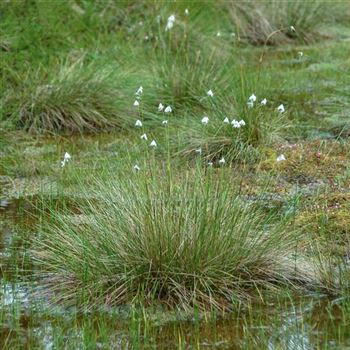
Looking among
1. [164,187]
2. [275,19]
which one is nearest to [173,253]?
[164,187]

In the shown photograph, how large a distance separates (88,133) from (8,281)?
3.95 metres

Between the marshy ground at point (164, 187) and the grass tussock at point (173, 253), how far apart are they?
10mm

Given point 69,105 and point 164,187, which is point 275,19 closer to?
point 69,105

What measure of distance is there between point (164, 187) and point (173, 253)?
533 mm

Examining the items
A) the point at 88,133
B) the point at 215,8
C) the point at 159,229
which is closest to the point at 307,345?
the point at 159,229

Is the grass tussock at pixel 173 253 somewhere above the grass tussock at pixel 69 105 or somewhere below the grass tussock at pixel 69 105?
below

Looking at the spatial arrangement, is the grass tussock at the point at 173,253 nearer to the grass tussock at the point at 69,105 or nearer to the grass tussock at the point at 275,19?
the grass tussock at the point at 69,105

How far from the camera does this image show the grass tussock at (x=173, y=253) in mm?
5090

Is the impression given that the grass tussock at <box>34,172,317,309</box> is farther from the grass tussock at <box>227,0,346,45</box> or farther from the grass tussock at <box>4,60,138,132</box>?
the grass tussock at <box>227,0,346,45</box>

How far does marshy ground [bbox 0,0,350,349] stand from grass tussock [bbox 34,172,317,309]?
1 cm

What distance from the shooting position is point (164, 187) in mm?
5562

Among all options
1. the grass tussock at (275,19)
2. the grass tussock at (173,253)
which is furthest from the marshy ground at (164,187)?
the grass tussock at (275,19)

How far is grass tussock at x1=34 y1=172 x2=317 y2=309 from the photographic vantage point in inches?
200

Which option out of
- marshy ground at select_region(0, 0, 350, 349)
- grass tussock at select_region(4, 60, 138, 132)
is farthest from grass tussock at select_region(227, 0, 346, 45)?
grass tussock at select_region(4, 60, 138, 132)
